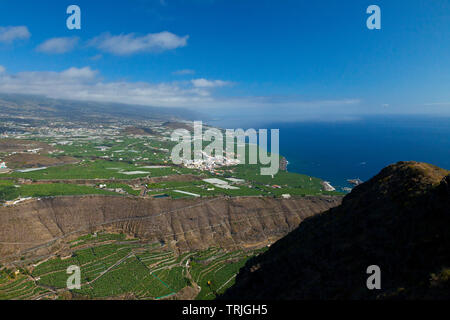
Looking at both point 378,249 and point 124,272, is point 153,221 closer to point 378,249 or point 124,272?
point 124,272

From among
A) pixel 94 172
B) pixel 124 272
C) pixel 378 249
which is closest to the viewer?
pixel 378 249

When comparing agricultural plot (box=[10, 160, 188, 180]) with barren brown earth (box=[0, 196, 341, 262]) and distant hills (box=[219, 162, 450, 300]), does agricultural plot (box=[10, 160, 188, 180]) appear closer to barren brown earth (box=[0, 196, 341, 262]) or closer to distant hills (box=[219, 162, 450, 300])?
barren brown earth (box=[0, 196, 341, 262])

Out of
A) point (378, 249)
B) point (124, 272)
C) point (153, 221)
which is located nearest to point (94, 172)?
point (153, 221)

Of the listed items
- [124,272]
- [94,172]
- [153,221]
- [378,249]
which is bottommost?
[124,272]
